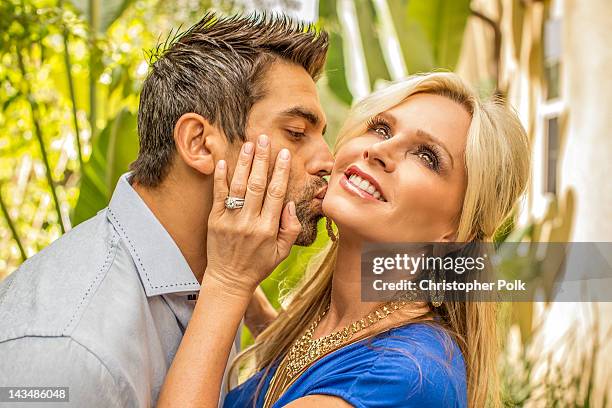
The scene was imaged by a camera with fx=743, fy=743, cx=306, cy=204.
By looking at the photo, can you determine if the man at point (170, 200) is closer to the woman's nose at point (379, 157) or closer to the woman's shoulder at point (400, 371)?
the woman's nose at point (379, 157)

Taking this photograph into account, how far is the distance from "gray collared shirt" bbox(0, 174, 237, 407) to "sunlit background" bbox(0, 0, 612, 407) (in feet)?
2.91

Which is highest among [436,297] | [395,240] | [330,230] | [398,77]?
[398,77]

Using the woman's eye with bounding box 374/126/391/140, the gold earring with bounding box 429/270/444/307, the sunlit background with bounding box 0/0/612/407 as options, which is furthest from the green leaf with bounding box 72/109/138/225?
the gold earring with bounding box 429/270/444/307

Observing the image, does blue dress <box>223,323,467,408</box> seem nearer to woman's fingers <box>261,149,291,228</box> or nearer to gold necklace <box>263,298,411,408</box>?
gold necklace <box>263,298,411,408</box>

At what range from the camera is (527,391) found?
335cm

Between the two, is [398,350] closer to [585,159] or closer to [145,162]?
[145,162]

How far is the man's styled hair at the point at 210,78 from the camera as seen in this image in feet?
6.74

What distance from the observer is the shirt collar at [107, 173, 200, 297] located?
6.25 feet

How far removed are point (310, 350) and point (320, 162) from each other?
1.72ft

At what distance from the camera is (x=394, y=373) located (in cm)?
169

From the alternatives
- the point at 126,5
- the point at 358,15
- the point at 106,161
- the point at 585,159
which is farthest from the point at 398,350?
the point at 585,159

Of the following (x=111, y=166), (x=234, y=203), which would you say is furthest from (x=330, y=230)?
(x=111, y=166)

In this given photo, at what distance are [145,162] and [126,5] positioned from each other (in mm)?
1796

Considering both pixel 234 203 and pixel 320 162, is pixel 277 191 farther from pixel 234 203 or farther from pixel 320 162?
pixel 320 162
